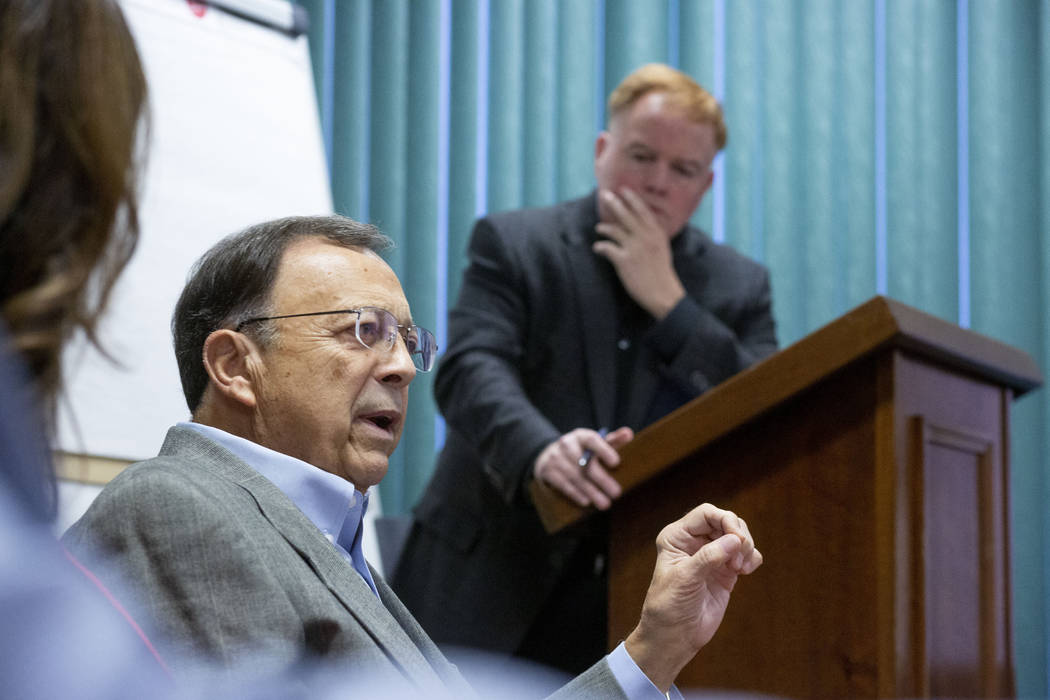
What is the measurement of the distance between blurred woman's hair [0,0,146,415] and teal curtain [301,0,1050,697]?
291cm

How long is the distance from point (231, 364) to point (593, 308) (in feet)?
3.50

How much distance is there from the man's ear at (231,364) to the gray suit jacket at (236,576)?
20 centimetres

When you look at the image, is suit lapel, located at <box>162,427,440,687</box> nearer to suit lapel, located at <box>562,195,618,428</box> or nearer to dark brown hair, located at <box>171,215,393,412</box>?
dark brown hair, located at <box>171,215,393,412</box>

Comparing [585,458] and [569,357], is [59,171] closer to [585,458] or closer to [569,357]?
[585,458]

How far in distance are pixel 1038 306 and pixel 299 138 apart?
2.01 metres

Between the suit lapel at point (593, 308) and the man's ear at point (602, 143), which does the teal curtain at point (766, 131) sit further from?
the suit lapel at point (593, 308)

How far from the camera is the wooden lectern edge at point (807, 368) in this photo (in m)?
1.60

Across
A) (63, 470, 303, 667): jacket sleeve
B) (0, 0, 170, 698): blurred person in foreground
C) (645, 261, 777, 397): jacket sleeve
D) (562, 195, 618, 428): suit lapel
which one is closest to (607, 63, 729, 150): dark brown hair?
(562, 195, 618, 428): suit lapel

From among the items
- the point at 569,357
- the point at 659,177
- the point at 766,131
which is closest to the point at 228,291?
the point at 569,357

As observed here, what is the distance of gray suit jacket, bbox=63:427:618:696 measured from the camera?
963 mm

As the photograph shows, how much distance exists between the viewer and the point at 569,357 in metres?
2.27

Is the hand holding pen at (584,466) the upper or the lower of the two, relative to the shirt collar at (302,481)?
upper

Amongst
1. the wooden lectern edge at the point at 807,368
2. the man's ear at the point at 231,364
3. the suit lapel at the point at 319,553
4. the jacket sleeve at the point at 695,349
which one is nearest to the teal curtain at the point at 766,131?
the jacket sleeve at the point at 695,349

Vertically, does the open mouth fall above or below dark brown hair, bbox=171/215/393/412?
below
